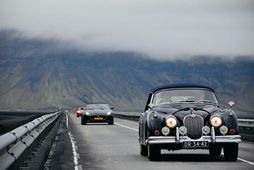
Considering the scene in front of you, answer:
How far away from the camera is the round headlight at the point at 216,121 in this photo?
47.5 ft

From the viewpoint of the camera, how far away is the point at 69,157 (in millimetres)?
16625

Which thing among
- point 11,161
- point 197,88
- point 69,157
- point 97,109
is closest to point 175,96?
point 197,88

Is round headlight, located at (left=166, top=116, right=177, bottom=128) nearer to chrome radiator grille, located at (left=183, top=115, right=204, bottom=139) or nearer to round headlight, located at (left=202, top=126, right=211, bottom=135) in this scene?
chrome radiator grille, located at (left=183, top=115, right=204, bottom=139)

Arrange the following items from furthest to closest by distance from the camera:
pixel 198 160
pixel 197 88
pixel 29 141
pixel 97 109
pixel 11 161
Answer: pixel 97 109 → pixel 197 88 → pixel 198 160 → pixel 29 141 → pixel 11 161

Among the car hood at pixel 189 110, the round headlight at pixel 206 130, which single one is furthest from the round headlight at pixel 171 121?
the round headlight at pixel 206 130

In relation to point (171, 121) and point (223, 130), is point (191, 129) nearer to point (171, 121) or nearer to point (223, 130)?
point (171, 121)

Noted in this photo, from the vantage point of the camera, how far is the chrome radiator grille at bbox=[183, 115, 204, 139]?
1442 cm

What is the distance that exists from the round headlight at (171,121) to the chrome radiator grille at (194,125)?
22cm

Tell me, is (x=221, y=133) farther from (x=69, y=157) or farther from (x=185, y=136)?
(x=69, y=157)

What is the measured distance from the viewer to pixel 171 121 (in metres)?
14.6

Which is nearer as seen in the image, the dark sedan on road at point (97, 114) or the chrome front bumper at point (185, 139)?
the chrome front bumper at point (185, 139)

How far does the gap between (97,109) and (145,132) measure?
2989cm

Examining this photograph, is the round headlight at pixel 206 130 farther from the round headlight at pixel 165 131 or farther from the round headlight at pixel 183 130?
the round headlight at pixel 165 131

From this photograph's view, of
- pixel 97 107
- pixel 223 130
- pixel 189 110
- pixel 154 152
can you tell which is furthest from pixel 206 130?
pixel 97 107
